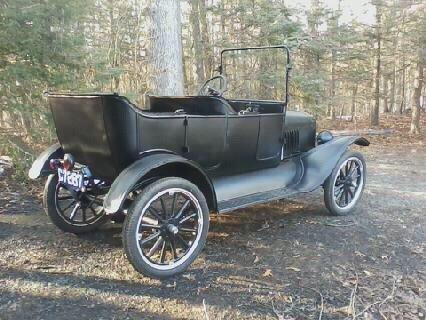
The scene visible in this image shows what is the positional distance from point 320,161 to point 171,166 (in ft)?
6.07

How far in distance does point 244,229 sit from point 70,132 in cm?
188

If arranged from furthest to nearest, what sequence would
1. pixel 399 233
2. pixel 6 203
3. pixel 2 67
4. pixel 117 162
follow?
pixel 2 67, pixel 6 203, pixel 399 233, pixel 117 162

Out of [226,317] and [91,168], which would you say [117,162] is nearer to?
[91,168]

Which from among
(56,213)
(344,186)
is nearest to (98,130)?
(56,213)

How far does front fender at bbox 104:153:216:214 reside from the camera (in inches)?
108

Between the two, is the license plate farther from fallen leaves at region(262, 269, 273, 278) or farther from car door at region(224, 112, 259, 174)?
fallen leaves at region(262, 269, 273, 278)

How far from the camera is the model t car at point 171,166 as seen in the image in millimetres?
2859

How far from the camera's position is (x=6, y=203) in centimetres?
464

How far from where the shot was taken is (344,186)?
4.50 metres

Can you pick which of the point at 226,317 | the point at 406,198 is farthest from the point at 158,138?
the point at 406,198

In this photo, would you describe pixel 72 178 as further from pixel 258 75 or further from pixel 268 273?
pixel 258 75

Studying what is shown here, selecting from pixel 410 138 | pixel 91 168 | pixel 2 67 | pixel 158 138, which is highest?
pixel 2 67

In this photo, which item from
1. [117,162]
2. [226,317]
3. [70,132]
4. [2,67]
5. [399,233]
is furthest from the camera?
[2,67]

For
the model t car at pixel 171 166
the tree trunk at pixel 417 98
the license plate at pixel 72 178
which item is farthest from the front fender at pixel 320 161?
the tree trunk at pixel 417 98
